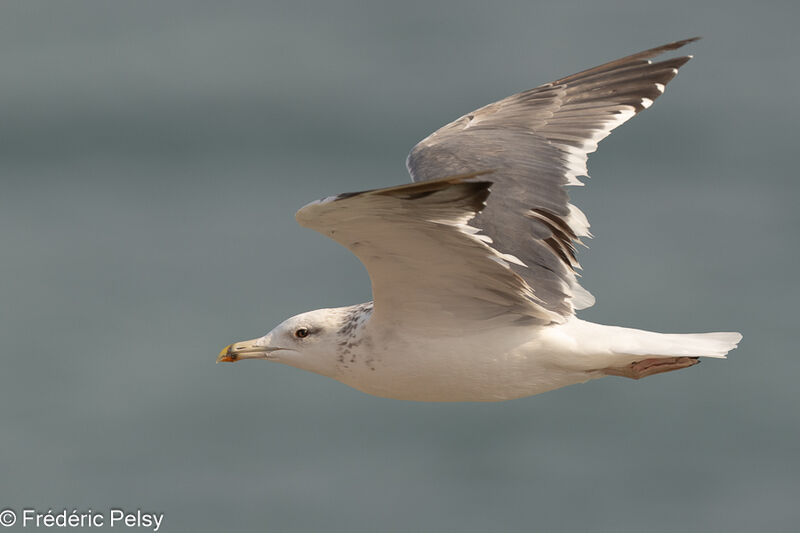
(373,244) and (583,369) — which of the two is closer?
(373,244)

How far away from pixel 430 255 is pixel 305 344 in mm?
1338

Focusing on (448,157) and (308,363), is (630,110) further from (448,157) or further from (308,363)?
(308,363)

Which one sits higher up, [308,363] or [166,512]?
[308,363]

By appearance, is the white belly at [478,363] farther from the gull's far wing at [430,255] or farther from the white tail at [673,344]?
the white tail at [673,344]

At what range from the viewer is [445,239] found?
21.7ft

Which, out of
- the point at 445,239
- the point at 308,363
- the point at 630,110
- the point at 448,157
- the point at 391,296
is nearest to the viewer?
the point at 445,239

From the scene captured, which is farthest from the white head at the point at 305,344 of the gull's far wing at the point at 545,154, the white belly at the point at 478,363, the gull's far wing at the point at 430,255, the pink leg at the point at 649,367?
the pink leg at the point at 649,367

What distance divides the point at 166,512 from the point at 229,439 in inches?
72.4

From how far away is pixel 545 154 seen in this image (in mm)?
8477

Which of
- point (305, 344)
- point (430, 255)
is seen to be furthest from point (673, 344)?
point (305, 344)

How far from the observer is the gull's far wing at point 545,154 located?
759 cm

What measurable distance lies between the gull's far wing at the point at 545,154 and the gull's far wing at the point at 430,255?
24 centimetres

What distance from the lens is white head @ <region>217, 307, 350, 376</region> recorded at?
7.78 metres

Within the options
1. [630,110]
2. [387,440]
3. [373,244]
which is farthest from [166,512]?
[373,244]
